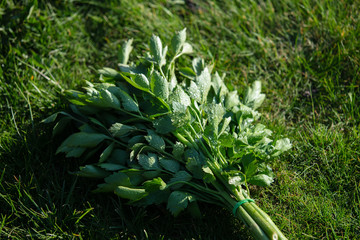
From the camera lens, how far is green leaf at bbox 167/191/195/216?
1832 millimetres

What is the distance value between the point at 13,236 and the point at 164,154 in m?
0.86

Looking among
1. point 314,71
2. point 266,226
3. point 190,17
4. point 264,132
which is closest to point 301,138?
point 264,132

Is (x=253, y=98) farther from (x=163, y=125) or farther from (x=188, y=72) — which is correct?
(x=163, y=125)

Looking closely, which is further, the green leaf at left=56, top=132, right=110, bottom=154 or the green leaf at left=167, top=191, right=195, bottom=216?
the green leaf at left=56, top=132, right=110, bottom=154

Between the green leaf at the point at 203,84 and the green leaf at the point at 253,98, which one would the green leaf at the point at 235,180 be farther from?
the green leaf at the point at 253,98

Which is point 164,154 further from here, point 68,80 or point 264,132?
point 68,80

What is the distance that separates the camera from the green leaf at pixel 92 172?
202 centimetres

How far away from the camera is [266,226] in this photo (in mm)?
1760

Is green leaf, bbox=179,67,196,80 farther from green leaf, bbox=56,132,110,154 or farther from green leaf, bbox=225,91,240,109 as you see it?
green leaf, bbox=56,132,110,154

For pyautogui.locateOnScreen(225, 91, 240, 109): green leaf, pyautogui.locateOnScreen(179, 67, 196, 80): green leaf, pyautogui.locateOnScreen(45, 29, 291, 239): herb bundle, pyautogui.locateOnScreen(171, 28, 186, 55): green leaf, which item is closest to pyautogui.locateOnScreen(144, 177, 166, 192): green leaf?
pyautogui.locateOnScreen(45, 29, 291, 239): herb bundle

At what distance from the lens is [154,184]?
6.07ft

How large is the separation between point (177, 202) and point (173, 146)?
0.93 feet

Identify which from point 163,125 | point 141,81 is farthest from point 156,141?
point 141,81

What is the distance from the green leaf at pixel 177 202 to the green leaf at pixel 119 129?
1.41 feet
